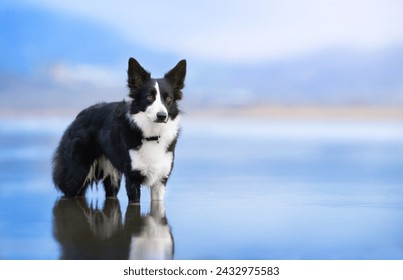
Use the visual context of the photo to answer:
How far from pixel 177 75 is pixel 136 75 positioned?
1.38 ft

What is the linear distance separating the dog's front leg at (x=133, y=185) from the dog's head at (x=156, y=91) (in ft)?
2.15

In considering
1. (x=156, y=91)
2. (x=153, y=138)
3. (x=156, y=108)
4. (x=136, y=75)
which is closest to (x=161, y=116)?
(x=156, y=108)

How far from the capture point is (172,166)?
269 inches

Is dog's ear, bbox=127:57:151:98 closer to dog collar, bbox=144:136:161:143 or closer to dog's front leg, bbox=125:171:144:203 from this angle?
dog collar, bbox=144:136:161:143

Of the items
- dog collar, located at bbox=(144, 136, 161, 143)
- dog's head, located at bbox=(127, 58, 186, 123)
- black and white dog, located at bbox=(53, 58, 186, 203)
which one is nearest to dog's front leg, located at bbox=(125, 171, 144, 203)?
black and white dog, located at bbox=(53, 58, 186, 203)

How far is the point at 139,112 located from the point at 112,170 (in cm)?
127

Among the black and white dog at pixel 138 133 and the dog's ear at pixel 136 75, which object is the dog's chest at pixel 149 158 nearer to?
the black and white dog at pixel 138 133

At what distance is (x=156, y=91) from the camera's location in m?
6.36

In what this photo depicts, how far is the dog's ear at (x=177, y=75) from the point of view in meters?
6.64

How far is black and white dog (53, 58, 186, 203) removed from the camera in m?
6.44

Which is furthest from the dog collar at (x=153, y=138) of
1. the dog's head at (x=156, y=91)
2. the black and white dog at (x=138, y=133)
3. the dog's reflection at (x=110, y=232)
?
the dog's reflection at (x=110, y=232)
